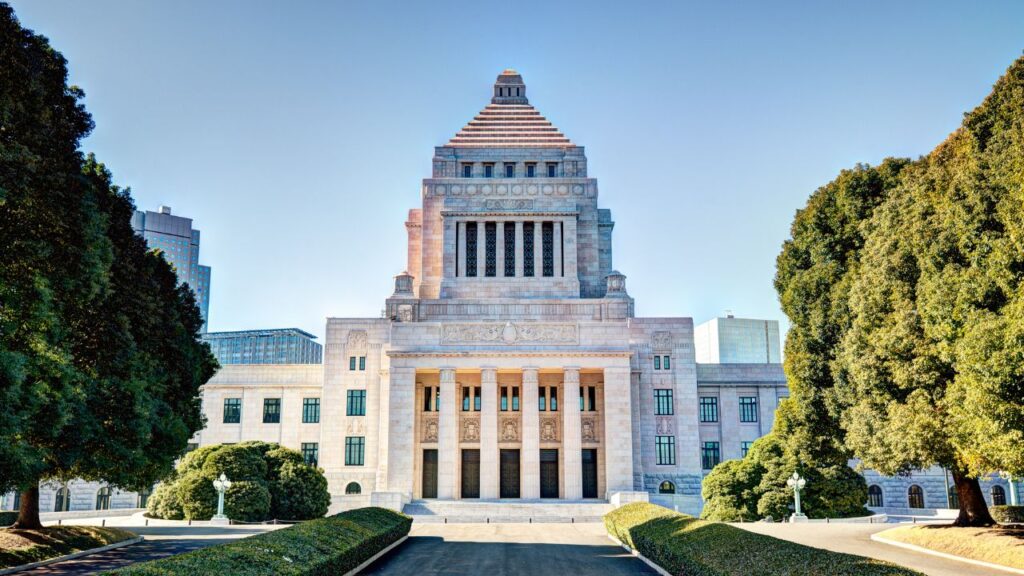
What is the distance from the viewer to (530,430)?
50.5m

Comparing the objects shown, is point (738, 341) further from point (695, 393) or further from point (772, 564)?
point (772, 564)

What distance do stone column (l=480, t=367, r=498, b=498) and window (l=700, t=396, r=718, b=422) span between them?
50.0 feet

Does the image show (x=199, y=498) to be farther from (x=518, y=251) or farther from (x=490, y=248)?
(x=518, y=251)

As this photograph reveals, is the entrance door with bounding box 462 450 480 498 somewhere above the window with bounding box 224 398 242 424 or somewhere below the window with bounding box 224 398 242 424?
below

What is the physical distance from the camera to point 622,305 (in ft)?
181

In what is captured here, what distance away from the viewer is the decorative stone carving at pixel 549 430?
5338cm

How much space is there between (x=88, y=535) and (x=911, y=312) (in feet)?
88.4

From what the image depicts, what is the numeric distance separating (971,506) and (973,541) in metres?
3.70

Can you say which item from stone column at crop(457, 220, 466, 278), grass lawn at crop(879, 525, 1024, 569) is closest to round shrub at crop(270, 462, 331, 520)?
stone column at crop(457, 220, 466, 278)

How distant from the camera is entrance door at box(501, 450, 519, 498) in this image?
174ft

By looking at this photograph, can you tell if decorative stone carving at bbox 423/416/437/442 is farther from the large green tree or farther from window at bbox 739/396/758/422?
the large green tree


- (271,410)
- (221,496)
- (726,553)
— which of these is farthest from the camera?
(271,410)

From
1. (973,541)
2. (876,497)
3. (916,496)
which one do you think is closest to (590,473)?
(876,497)

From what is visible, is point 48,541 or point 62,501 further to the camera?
point 62,501
